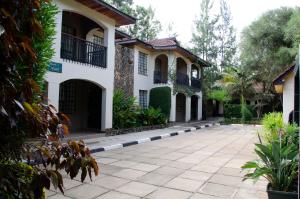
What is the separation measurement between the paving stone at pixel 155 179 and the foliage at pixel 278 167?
1.90 meters

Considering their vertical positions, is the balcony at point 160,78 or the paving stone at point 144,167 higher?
the balcony at point 160,78

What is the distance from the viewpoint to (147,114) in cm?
1734

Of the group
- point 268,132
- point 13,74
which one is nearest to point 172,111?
point 268,132

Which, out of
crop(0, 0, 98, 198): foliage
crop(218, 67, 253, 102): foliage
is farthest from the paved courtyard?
crop(218, 67, 253, 102): foliage

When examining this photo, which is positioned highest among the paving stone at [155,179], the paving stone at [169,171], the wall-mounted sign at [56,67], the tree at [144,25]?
the tree at [144,25]

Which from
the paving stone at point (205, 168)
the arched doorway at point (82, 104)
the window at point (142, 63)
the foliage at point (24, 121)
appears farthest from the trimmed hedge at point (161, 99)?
the foliage at point (24, 121)

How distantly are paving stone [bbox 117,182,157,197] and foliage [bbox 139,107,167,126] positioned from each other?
11310 millimetres

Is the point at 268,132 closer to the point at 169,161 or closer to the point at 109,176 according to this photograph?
the point at 169,161

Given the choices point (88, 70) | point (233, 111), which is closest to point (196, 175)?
point (88, 70)

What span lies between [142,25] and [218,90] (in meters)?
13.3

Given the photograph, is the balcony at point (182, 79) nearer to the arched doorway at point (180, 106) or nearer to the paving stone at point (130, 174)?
the arched doorway at point (180, 106)

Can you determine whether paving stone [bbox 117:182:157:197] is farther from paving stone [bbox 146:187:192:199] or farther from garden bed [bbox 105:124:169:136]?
garden bed [bbox 105:124:169:136]

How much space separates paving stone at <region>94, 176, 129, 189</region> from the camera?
552 centimetres

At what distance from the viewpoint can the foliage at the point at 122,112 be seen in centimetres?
1444
